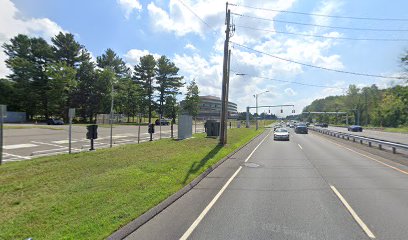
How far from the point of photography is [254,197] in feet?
26.5

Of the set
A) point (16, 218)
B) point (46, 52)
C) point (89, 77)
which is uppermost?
point (46, 52)

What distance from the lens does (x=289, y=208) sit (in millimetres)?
6961

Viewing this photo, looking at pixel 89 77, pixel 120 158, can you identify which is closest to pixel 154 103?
pixel 89 77

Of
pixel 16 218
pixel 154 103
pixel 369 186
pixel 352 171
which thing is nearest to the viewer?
pixel 16 218

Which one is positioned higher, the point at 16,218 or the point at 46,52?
the point at 46,52

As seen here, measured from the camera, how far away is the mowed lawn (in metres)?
5.59

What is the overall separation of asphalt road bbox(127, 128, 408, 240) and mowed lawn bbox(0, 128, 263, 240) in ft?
2.50

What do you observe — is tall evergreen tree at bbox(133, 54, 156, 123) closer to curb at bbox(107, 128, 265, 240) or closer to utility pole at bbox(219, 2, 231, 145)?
utility pole at bbox(219, 2, 231, 145)

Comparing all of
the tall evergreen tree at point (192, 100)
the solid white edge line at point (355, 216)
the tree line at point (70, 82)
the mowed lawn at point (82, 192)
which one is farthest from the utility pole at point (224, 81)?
the tall evergreen tree at point (192, 100)

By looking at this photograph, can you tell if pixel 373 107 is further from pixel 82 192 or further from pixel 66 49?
pixel 82 192

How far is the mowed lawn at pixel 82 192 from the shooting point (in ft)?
18.3

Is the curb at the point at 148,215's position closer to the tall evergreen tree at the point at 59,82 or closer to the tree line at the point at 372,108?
the tall evergreen tree at the point at 59,82

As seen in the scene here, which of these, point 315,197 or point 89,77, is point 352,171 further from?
point 89,77

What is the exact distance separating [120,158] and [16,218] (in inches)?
330
